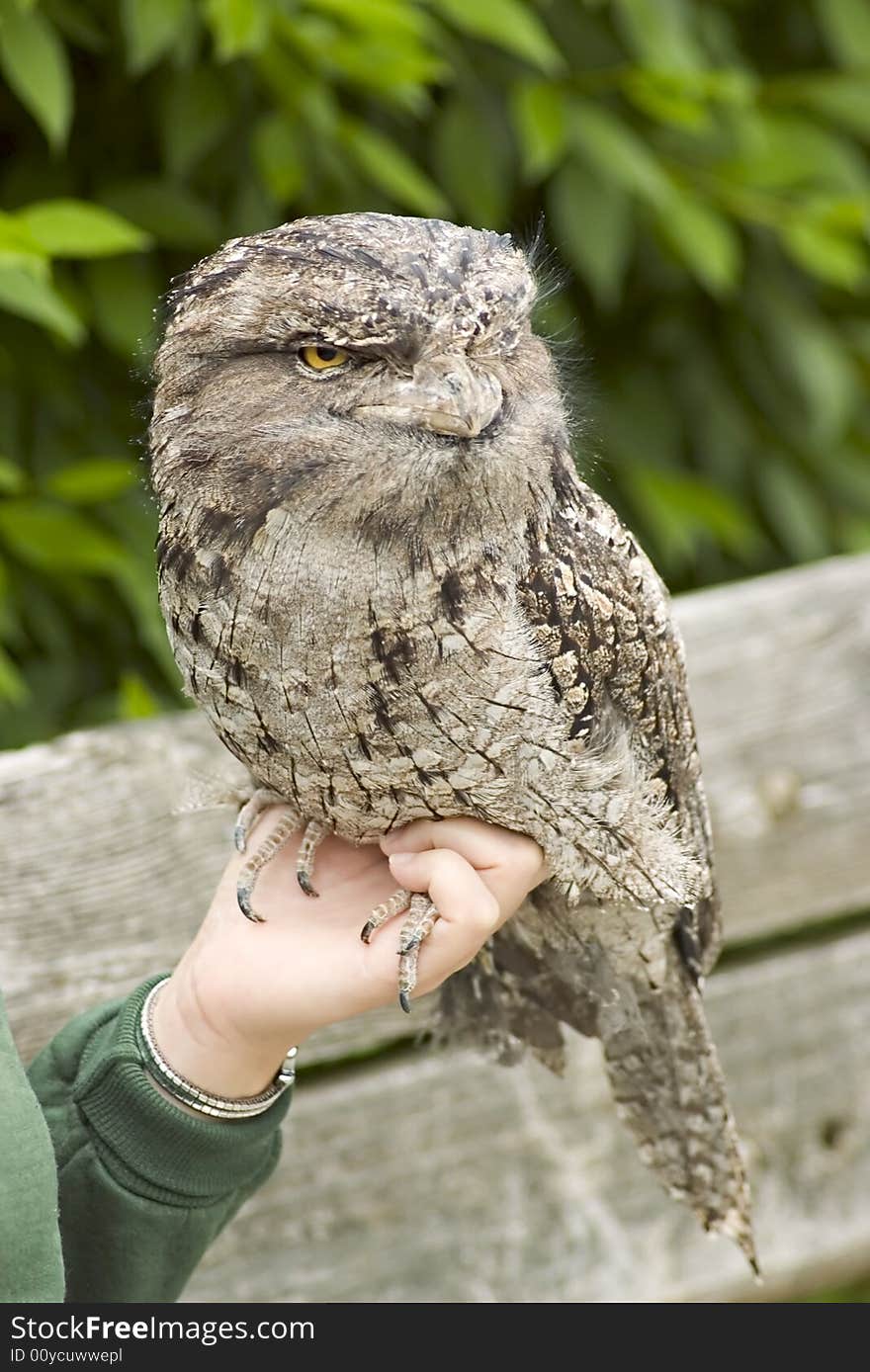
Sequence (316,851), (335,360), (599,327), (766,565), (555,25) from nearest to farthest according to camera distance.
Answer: (335,360), (316,851), (555,25), (599,327), (766,565)

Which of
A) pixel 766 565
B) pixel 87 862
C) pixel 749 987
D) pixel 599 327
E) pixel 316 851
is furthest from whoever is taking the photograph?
pixel 766 565

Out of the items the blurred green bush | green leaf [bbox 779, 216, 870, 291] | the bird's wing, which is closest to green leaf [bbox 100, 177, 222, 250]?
the blurred green bush

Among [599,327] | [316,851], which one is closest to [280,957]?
[316,851]

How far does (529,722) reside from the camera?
1.30m

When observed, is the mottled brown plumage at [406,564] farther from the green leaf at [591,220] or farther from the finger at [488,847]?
the green leaf at [591,220]

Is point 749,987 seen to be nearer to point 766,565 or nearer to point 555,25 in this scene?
point 766,565

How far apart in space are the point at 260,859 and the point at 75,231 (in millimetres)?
789

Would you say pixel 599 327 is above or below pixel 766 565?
above

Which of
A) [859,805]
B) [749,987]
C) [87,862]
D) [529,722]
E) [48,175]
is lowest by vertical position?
[749,987]

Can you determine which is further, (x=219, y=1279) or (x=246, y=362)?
(x=219, y=1279)

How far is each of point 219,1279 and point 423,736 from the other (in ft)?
2.92

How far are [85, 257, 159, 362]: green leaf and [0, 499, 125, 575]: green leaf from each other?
270 millimetres

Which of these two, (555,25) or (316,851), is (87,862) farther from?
(555,25)

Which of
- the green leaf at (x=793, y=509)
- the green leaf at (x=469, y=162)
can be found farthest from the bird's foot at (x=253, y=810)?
the green leaf at (x=793, y=509)
